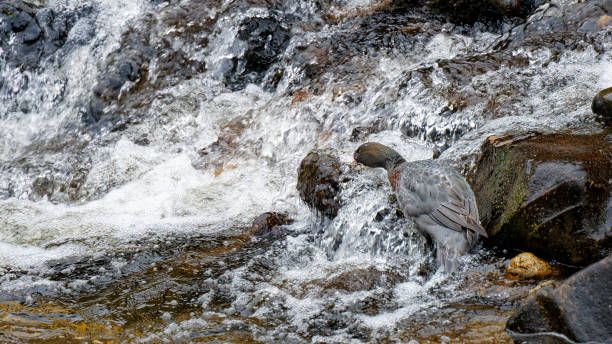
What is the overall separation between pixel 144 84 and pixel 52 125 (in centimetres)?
189

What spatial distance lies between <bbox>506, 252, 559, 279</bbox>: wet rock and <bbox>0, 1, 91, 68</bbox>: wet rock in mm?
9460

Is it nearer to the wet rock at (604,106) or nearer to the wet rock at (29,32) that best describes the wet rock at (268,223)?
the wet rock at (604,106)

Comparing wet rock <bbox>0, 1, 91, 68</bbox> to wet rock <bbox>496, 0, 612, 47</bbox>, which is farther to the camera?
wet rock <bbox>0, 1, 91, 68</bbox>

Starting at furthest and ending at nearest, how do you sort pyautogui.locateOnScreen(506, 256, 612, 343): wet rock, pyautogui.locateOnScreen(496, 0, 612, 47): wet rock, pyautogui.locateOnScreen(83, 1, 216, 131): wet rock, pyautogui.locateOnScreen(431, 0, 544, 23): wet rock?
pyautogui.locateOnScreen(83, 1, 216, 131): wet rock
pyautogui.locateOnScreen(431, 0, 544, 23): wet rock
pyautogui.locateOnScreen(496, 0, 612, 47): wet rock
pyautogui.locateOnScreen(506, 256, 612, 343): wet rock

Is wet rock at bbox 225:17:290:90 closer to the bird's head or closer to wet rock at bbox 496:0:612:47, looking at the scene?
wet rock at bbox 496:0:612:47

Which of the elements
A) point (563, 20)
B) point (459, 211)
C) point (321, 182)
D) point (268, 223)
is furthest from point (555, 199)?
point (563, 20)

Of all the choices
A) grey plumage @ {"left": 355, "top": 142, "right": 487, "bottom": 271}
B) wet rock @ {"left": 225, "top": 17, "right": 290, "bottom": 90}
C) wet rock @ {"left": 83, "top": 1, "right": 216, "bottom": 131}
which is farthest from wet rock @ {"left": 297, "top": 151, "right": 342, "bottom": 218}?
wet rock @ {"left": 83, "top": 1, "right": 216, "bottom": 131}

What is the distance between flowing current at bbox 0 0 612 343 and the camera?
413 cm

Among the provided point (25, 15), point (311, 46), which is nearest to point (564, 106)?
point (311, 46)

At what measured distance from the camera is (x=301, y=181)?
6.07m

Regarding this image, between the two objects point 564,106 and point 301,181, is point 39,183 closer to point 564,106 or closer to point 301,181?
point 301,181

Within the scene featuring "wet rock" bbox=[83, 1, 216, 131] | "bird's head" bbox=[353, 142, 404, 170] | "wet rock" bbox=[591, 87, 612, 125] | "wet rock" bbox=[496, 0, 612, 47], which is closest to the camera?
"wet rock" bbox=[591, 87, 612, 125]

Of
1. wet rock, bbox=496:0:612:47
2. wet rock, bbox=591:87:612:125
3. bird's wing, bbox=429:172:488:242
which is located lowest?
bird's wing, bbox=429:172:488:242

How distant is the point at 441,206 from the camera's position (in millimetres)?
4500
